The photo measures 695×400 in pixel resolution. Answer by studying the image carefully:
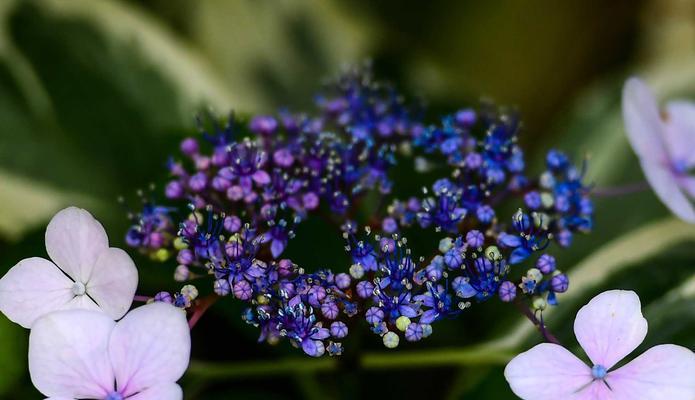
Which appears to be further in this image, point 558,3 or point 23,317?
point 558,3

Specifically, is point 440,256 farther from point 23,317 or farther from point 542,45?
point 542,45

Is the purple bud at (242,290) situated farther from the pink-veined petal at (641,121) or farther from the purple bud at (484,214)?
the pink-veined petal at (641,121)

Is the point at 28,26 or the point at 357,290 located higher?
the point at 28,26

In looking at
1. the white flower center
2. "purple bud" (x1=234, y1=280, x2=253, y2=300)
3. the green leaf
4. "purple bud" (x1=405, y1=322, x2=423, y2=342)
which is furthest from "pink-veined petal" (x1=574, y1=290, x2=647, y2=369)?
the green leaf

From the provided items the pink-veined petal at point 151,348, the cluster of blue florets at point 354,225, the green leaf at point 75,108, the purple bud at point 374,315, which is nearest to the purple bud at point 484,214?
the cluster of blue florets at point 354,225

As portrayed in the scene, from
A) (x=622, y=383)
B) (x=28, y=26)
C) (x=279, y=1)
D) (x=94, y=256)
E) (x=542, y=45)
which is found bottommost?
(x=622, y=383)

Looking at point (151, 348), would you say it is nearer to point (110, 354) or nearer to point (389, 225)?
point (110, 354)

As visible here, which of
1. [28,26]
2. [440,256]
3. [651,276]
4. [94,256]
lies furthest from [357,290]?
[28,26]
